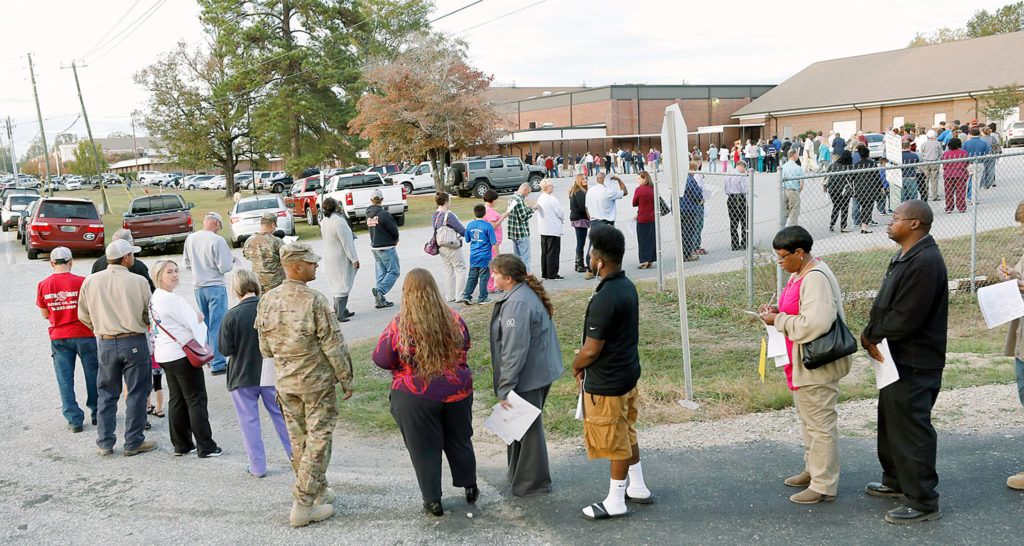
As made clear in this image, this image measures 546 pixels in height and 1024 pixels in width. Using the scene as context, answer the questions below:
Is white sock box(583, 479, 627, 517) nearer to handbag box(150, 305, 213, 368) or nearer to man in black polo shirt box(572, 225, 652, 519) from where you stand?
man in black polo shirt box(572, 225, 652, 519)

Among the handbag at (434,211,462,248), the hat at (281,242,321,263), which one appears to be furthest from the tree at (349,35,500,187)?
the hat at (281,242,321,263)

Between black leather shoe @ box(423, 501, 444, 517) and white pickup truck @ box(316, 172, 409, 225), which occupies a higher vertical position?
white pickup truck @ box(316, 172, 409, 225)

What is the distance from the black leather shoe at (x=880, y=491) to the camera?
190 inches

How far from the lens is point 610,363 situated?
468 cm

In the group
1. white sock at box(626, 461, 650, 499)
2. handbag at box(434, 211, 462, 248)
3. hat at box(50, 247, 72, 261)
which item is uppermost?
hat at box(50, 247, 72, 261)

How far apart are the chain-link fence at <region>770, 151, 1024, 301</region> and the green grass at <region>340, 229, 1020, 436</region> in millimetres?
72

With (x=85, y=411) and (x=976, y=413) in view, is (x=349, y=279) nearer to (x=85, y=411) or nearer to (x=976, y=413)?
(x=85, y=411)

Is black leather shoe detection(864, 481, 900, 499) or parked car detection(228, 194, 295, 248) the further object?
parked car detection(228, 194, 295, 248)

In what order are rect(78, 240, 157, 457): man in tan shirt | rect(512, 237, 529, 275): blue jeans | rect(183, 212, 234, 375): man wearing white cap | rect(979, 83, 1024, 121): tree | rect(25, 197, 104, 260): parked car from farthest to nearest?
rect(979, 83, 1024, 121): tree, rect(25, 197, 104, 260): parked car, rect(512, 237, 529, 275): blue jeans, rect(183, 212, 234, 375): man wearing white cap, rect(78, 240, 157, 457): man in tan shirt

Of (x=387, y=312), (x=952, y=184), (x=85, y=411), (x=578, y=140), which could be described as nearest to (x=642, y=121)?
(x=578, y=140)

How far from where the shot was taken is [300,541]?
4.78 m

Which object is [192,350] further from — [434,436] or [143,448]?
[434,436]

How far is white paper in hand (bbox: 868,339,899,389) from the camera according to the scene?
445cm

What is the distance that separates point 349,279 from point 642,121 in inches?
1949
